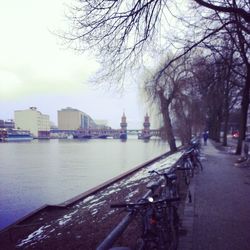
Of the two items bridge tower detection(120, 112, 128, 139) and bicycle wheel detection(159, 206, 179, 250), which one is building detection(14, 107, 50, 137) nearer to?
bridge tower detection(120, 112, 128, 139)

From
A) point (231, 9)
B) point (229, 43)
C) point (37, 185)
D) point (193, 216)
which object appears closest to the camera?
point (193, 216)

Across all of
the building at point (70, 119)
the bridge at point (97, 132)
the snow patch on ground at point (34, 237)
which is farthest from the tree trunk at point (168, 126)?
the building at point (70, 119)

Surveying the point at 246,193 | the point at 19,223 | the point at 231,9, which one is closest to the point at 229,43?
the point at 231,9

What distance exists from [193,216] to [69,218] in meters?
4.35

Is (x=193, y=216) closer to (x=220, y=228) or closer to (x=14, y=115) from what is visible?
(x=220, y=228)

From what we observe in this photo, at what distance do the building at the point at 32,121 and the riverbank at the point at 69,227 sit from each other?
124m

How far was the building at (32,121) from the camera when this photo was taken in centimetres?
13375

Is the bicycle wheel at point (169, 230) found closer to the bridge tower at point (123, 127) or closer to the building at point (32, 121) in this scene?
the bridge tower at point (123, 127)

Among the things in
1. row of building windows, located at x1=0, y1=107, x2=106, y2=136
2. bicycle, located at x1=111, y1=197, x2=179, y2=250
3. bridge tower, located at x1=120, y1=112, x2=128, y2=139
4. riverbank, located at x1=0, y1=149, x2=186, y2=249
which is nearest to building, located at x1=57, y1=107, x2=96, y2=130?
row of building windows, located at x1=0, y1=107, x2=106, y2=136

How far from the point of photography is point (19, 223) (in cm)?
978

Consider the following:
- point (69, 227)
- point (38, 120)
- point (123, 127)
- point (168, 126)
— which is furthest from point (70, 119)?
point (69, 227)

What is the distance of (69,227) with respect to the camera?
28.2ft

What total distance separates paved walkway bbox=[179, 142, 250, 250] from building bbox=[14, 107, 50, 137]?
12561cm

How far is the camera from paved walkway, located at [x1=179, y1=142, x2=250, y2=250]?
17.0 ft
